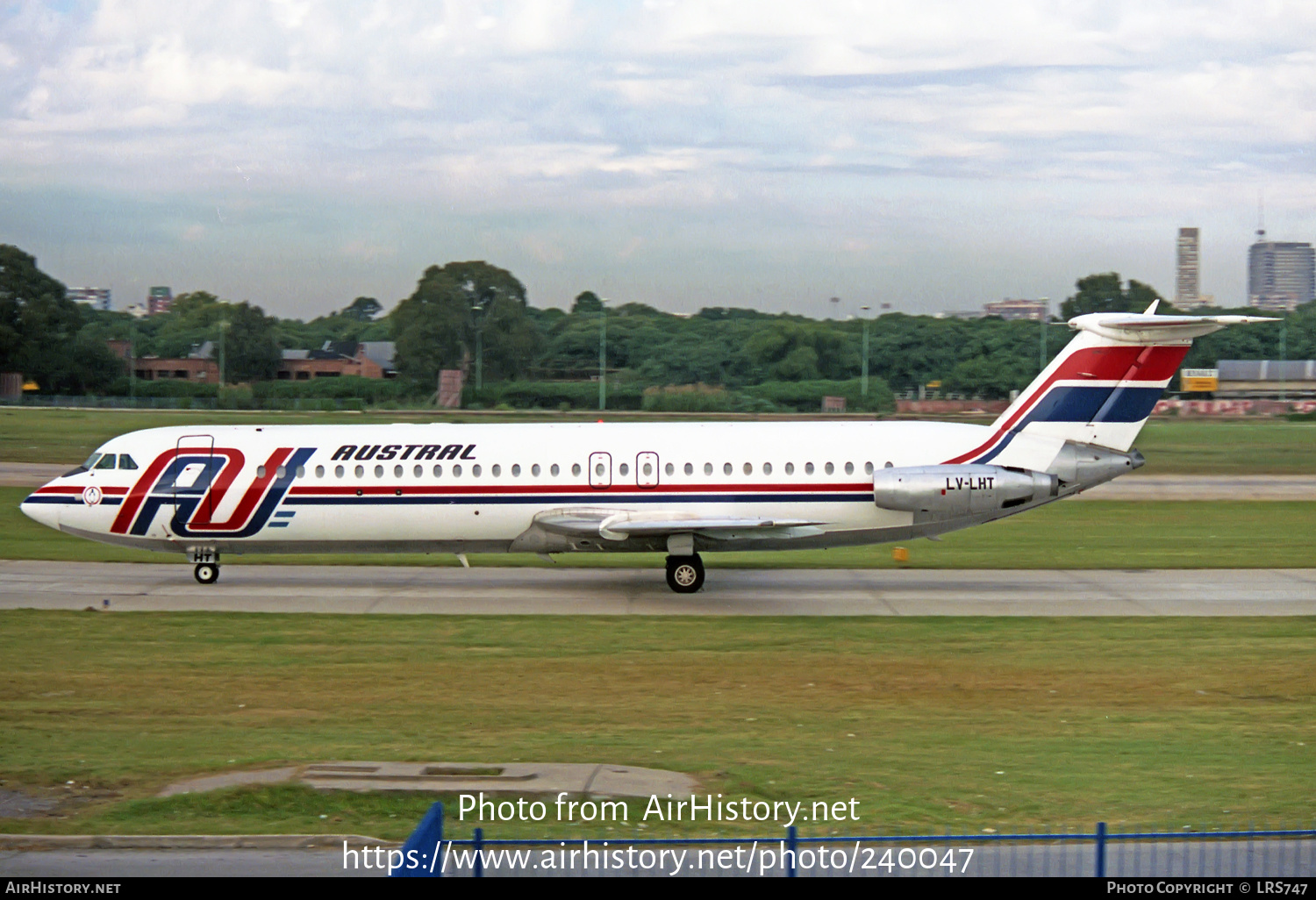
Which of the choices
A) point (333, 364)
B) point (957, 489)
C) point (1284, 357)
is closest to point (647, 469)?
point (957, 489)

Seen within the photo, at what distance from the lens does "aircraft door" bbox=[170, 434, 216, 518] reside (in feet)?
84.1

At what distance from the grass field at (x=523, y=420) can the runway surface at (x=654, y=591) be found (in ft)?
97.0

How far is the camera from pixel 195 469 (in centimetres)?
2578

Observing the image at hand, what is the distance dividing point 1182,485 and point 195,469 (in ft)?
121

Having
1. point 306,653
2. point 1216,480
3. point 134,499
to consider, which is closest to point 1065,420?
point 306,653

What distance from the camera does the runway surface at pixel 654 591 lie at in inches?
928

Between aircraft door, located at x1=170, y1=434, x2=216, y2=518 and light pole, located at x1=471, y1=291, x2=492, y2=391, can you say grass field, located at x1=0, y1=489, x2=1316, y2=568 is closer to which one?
aircraft door, located at x1=170, y1=434, x2=216, y2=518

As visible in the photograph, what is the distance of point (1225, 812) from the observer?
1202 centimetres

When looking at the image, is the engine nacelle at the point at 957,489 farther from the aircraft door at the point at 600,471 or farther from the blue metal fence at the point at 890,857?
the blue metal fence at the point at 890,857

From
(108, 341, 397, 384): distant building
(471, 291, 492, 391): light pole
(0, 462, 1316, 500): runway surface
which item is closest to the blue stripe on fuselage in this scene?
(0, 462, 1316, 500): runway surface

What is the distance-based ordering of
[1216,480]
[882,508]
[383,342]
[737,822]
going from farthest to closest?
[383,342]
[1216,480]
[882,508]
[737,822]

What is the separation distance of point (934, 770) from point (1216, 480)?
41.6 m

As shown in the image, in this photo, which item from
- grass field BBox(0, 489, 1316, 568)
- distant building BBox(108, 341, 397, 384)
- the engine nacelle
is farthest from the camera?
distant building BBox(108, 341, 397, 384)

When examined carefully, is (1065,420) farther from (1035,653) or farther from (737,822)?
(737,822)
